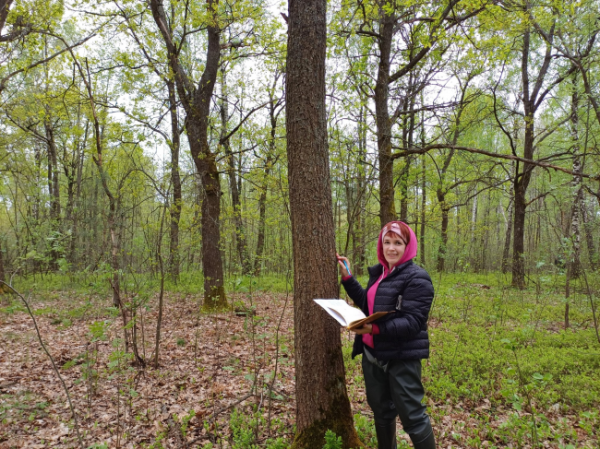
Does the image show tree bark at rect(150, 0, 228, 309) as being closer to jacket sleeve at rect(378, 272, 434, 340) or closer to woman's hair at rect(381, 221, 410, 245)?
woman's hair at rect(381, 221, 410, 245)

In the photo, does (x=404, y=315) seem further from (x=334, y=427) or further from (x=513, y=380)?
(x=513, y=380)

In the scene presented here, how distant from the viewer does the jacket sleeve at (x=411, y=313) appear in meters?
2.08

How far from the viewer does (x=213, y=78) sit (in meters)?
7.47

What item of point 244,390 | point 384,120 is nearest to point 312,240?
point 244,390

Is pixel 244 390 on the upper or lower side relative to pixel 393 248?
lower

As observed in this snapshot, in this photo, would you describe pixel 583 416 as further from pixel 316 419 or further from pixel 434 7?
pixel 434 7

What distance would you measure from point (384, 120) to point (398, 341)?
530cm

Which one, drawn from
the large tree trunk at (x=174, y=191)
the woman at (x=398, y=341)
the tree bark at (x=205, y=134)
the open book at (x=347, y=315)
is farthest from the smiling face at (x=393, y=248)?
the tree bark at (x=205, y=134)

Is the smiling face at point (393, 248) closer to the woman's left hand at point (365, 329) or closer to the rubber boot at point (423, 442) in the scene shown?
the woman's left hand at point (365, 329)

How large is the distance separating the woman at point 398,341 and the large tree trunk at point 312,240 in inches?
11.2

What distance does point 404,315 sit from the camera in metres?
2.16

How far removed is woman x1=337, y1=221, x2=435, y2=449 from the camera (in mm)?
2123

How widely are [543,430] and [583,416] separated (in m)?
0.74

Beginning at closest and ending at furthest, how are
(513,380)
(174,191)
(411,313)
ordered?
(411,313) → (513,380) → (174,191)
